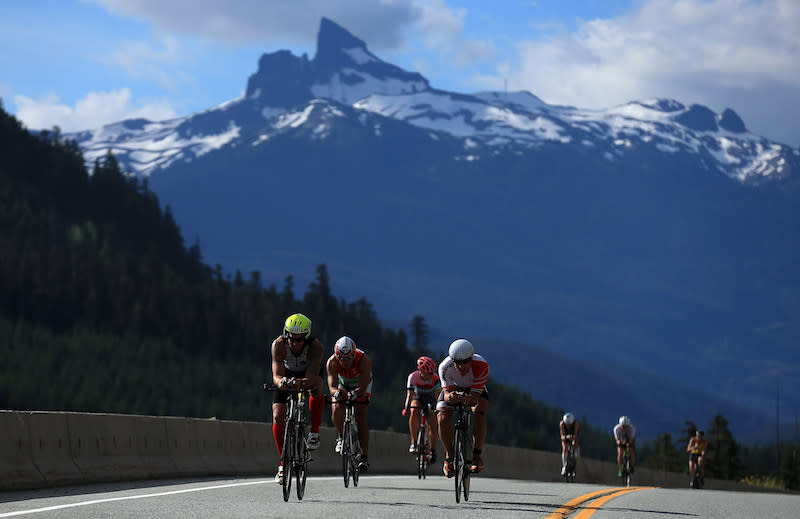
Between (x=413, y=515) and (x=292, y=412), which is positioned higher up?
(x=292, y=412)

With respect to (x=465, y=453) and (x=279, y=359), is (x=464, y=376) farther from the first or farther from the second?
(x=279, y=359)

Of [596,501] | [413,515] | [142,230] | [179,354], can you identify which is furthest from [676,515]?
[142,230]

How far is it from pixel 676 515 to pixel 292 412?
169 inches

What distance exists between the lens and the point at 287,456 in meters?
12.1

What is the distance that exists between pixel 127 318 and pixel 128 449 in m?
141

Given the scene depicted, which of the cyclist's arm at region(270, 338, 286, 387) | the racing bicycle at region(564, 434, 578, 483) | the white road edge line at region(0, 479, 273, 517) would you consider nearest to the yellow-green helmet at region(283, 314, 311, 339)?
the cyclist's arm at region(270, 338, 286, 387)

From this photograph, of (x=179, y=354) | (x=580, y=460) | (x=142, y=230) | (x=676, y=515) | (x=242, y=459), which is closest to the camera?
(x=676, y=515)

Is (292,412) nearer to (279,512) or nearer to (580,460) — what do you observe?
(279,512)

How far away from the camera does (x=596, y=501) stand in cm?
1393

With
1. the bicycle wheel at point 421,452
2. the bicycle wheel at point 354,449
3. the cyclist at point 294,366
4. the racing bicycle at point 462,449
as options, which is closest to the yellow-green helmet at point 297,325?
the cyclist at point 294,366

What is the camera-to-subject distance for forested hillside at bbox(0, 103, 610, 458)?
134 meters

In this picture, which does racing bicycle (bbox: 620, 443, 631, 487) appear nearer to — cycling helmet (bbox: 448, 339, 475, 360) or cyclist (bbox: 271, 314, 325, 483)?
cycling helmet (bbox: 448, 339, 475, 360)

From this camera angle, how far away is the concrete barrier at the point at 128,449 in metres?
12.6

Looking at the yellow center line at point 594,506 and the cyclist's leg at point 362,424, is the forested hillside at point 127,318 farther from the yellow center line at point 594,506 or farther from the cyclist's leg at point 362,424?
the yellow center line at point 594,506
